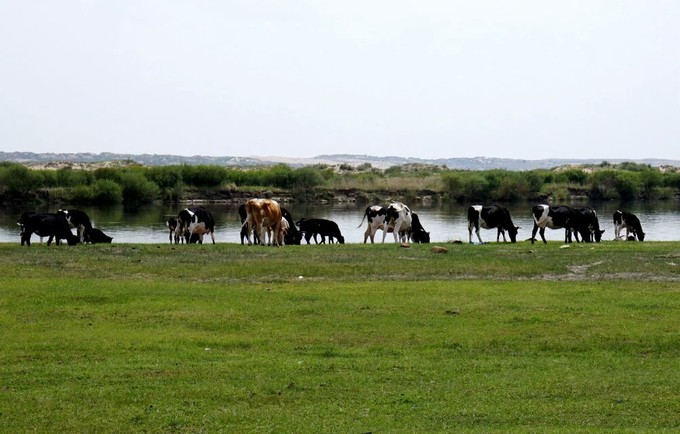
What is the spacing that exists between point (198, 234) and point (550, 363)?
25482 millimetres

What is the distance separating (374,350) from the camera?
1438 cm

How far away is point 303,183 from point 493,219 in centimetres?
7331

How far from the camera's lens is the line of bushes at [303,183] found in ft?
304

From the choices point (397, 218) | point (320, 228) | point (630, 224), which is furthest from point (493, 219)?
point (320, 228)

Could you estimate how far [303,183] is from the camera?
109062 mm

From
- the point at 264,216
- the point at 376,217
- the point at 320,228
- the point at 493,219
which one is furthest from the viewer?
the point at 320,228

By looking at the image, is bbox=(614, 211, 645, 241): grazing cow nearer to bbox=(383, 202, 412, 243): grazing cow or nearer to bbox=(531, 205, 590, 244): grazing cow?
bbox=(531, 205, 590, 244): grazing cow

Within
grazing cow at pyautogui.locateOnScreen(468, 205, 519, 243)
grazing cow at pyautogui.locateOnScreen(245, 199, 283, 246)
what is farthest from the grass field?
grazing cow at pyautogui.locateOnScreen(468, 205, 519, 243)

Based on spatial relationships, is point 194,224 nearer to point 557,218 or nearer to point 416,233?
point 416,233

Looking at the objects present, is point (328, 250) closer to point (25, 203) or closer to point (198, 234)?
point (198, 234)

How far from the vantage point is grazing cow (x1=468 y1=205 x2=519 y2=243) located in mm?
36250

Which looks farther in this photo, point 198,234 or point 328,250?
point 198,234

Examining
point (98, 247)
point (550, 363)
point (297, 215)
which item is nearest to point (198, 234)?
point (98, 247)

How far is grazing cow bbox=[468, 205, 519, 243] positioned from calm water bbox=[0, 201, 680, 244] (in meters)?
4.03
